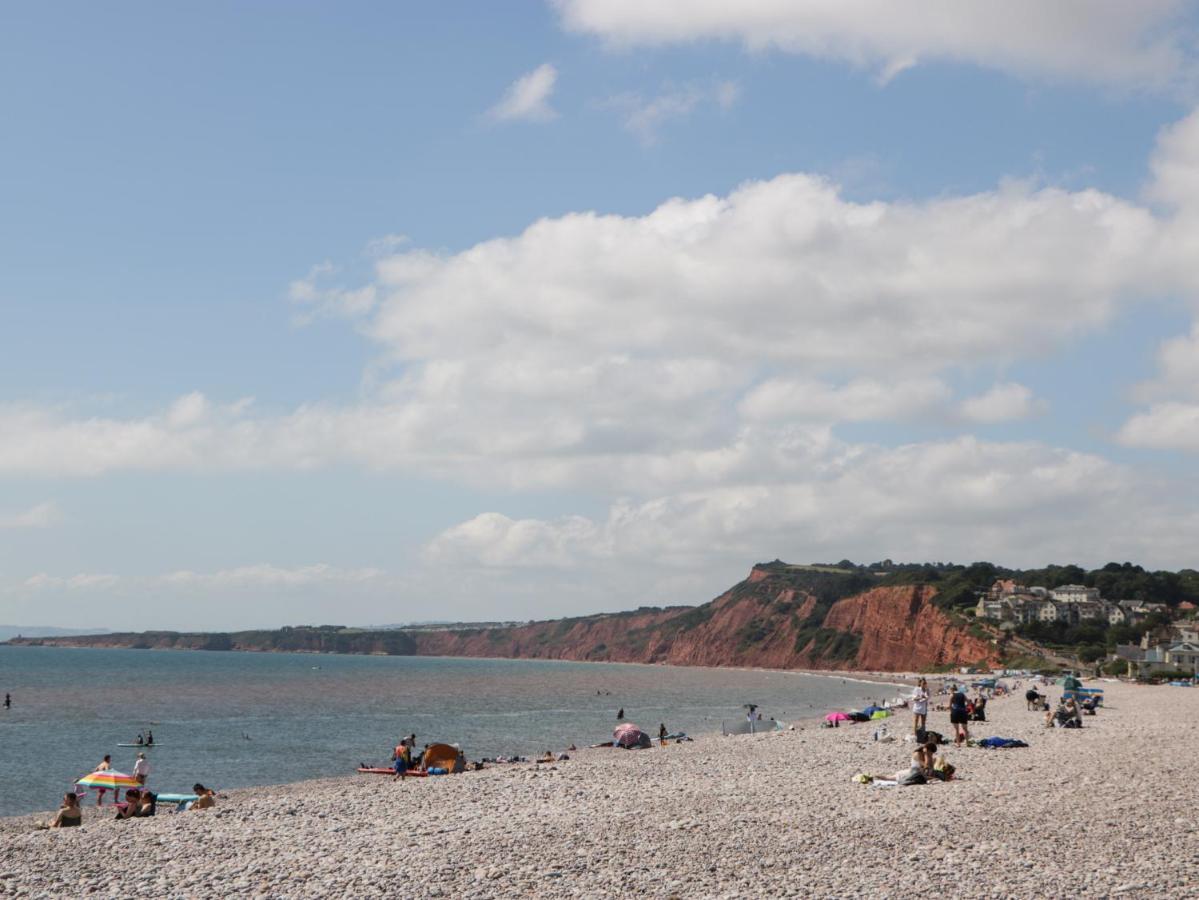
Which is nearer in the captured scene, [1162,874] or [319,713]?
[1162,874]

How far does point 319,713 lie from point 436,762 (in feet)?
133

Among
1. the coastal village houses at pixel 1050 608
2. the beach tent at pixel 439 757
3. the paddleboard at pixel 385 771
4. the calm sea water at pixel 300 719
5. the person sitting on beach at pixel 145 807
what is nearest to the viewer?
the person sitting on beach at pixel 145 807

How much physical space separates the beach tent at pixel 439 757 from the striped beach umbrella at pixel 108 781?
880 centimetres

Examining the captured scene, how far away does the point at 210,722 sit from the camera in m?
63.2

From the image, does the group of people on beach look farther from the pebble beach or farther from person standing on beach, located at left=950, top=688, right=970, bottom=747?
person standing on beach, located at left=950, top=688, right=970, bottom=747

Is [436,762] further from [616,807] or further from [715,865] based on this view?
[715,865]

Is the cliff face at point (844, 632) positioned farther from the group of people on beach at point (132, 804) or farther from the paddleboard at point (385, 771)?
the group of people on beach at point (132, 804)

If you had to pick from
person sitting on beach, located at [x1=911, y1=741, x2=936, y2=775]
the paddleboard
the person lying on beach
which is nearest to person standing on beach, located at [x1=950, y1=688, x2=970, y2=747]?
person sitting on beach, located at [x1=911, y1=741, x2=936, y2=775]

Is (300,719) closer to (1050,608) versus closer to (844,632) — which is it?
(844,632)

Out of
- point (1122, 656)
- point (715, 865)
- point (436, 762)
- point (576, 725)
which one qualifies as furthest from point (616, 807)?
point (1122, 656)

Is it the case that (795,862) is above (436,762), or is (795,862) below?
above

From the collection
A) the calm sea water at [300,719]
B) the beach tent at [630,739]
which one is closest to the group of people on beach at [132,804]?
the calm sea water at [300,719]

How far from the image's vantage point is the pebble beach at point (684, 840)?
13.0 meters

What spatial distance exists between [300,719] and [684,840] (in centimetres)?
5479
